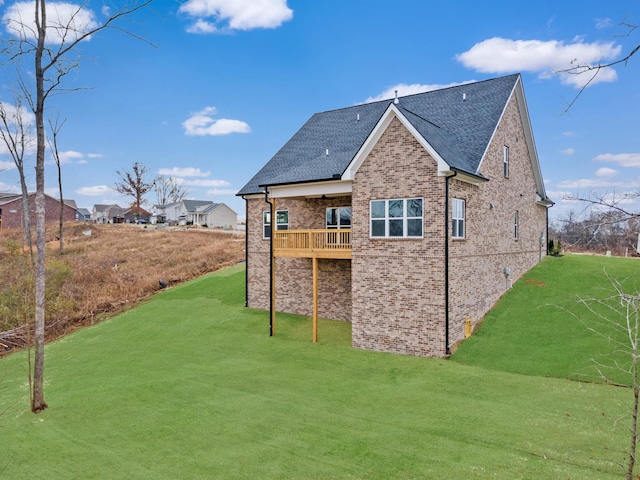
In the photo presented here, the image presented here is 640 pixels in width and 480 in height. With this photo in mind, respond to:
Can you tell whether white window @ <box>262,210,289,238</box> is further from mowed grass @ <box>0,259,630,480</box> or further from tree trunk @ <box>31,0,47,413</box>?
tree trunk @ <box>31,0,47,413</box>

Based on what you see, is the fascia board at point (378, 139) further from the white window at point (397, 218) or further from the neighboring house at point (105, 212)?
the neighboring house at point (105, 212)

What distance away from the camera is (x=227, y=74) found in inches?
996

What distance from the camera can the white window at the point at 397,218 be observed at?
526 inches

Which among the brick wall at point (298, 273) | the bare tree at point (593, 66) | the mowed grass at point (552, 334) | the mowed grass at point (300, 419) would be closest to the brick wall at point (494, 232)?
the mowed grass at point (552, 334)

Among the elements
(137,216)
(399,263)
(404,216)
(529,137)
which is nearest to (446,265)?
(399,263)

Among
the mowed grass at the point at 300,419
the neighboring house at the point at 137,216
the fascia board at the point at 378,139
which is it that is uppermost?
the neighboring house at the point at 137,216

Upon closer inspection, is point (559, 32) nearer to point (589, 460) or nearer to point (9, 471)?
point (589, 460)

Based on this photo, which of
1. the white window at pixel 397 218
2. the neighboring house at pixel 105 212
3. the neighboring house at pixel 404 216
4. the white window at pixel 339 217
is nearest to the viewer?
the neighboring house at pixel 404 216

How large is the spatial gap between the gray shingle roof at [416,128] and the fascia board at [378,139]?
0.15 m

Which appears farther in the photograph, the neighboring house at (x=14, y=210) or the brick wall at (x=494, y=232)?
the neighboring house at (x=14, y=210)

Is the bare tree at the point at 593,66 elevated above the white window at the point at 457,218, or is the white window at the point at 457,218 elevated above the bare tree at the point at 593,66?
the bare tree at the point at 593,66

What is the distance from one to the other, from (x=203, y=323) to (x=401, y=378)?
10113 mm

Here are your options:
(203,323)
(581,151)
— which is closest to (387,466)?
(581,151)

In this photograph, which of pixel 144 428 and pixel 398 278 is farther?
pixel 398 278
